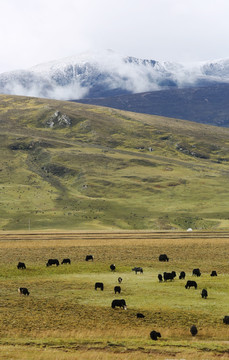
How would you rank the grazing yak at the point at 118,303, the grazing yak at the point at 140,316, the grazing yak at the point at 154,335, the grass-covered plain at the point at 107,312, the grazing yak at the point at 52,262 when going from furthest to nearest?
the grazing yak at the point at 52,262, the grazing yak at the point at 118,303, the grazing yak at the point at 140,316, the grazing yak at the point at 154,335, the grass-covered plain at the point at 107,312

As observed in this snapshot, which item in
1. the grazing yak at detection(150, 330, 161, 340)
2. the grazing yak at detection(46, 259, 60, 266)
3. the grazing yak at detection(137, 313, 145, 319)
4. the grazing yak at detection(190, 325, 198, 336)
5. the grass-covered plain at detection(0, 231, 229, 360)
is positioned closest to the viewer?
the grass-covered plain at detection(0, 231, 229, 360)

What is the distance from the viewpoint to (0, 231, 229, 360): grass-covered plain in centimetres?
2725

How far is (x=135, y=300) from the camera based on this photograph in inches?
1561

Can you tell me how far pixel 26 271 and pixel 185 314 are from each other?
80.6ft

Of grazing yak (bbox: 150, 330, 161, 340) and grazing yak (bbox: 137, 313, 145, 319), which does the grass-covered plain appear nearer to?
grazing yak (bbox: 137, 313, 145, 319)

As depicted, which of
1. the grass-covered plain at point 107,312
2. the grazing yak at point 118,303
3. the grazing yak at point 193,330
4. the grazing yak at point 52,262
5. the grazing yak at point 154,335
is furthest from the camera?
the grazing yak at point 52,262

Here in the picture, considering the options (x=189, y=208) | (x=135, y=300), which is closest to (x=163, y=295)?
(x=135, y=300)

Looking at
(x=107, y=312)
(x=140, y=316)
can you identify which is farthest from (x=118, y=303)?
(x=140, y=316)

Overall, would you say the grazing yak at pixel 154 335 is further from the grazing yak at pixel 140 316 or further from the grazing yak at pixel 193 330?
the grazing yak at pixel 140 316

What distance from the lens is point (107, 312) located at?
118 ft

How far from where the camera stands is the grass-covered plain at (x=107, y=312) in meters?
27.2

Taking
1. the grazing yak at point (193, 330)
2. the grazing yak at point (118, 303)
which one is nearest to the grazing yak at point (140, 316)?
the grazing yak at point (118, 303)

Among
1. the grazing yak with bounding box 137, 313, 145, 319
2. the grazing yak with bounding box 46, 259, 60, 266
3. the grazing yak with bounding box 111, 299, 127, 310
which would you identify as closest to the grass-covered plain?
the grazing yak with bounding box 137, 313, 145, 319

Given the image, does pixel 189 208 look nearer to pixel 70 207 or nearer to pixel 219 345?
pixel 70 207
